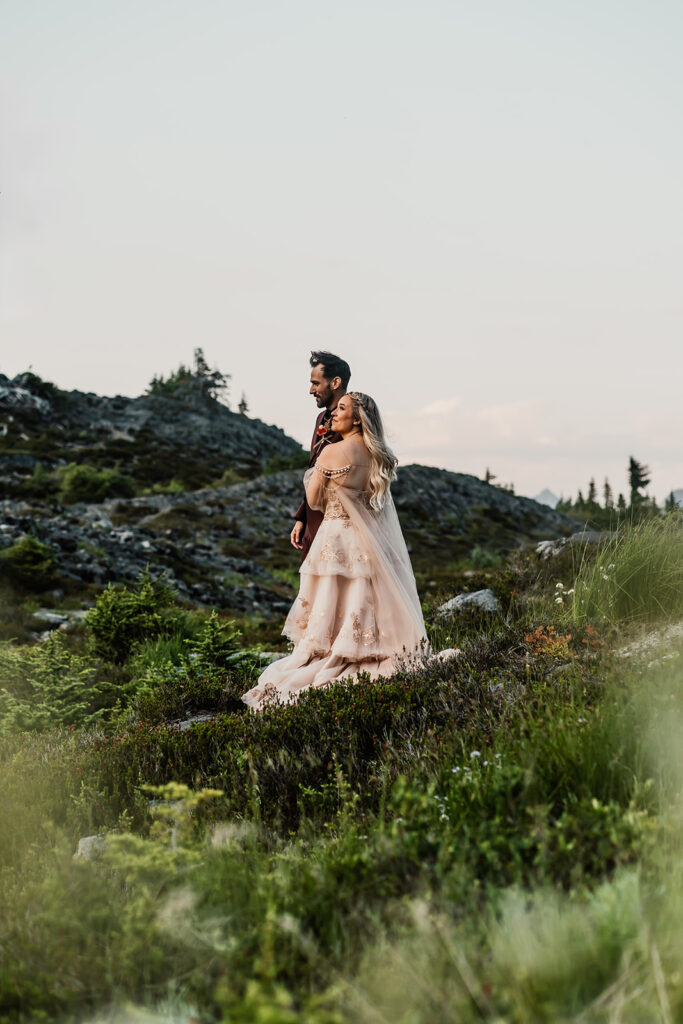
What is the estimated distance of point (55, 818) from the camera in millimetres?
3932

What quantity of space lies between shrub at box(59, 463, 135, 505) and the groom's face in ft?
109

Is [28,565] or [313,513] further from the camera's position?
[28,565]

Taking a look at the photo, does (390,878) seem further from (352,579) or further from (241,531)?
(241,531)

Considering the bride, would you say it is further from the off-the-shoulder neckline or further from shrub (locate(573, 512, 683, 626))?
shrub (locate(573, 512, 683, 626))

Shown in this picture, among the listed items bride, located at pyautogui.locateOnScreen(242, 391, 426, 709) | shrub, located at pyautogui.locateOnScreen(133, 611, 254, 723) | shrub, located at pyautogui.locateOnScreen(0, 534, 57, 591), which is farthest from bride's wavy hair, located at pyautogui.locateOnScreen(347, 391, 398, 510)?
shrub, located at pyautogui.locateOnScreen(0, 534, 57, 591)

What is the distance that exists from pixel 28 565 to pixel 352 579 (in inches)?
488

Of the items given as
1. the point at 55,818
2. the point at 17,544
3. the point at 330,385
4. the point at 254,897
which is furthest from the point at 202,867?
the point at 17,544

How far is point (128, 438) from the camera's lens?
222 ft

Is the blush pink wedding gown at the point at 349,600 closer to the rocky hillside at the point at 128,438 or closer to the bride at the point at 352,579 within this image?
the bride at the point at 352,579

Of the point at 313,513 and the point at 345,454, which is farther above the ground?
the point at 345,454

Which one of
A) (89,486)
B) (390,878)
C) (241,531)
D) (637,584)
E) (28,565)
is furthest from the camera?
(89,486)

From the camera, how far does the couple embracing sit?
20.7 feet

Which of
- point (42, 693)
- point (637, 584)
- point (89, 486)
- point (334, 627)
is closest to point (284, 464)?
point (89, 486)

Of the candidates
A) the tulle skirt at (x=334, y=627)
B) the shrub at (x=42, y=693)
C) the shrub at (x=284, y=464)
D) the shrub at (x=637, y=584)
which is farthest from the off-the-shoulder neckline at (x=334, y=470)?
the shrub at (x=284, y=464)
